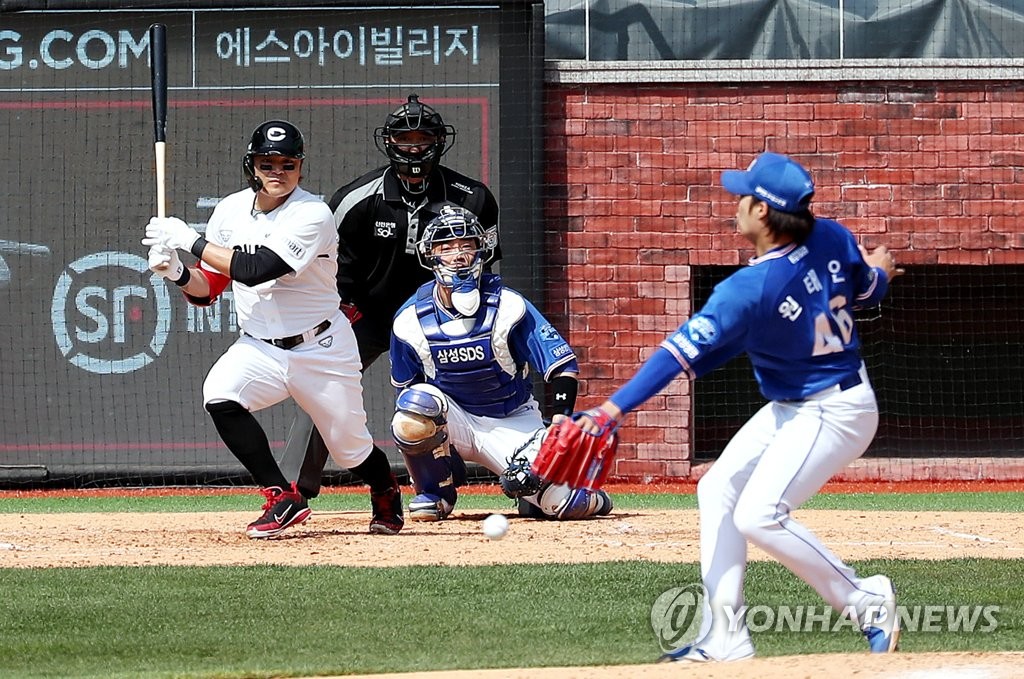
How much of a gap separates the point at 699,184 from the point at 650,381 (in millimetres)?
8087

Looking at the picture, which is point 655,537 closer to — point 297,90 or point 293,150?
point 293,150

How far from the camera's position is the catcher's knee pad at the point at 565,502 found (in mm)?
8180

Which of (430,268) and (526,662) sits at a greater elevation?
(430,268)

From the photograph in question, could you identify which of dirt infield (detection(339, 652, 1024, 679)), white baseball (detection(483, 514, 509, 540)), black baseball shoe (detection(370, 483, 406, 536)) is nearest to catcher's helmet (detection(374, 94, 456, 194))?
black baseball shoe (detection(370, 483, 406, 536))

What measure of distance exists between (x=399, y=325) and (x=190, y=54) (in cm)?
463

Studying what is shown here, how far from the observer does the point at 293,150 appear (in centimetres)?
720

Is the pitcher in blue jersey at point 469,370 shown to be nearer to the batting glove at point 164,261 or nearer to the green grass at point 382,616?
the batting glove at point 164,261

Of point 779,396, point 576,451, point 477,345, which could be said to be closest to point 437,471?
point 477,345

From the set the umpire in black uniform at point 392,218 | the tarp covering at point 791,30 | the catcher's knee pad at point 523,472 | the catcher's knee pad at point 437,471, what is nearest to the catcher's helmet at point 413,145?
the umpire in black uniform at point 392,218

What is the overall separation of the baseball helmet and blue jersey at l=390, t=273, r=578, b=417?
0.08 meters

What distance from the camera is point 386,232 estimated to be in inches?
344

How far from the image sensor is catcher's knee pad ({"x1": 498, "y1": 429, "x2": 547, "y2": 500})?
7.77 m

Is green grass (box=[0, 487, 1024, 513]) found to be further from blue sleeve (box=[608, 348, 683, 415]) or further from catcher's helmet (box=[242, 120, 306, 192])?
blue sleeve (box=[608, 348, 683, 415])

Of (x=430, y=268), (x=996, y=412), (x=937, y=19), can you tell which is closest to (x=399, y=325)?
(x=430, y=268)
